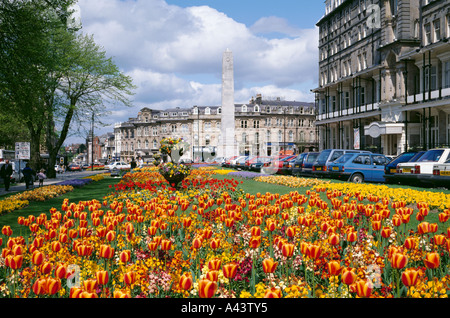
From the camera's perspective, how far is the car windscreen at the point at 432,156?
16.5 metres

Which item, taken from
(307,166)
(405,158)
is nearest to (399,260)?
(405,158)

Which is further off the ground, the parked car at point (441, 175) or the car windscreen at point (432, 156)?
the car windscreen at point (432, 156)

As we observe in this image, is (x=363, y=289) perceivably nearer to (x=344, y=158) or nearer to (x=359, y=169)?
(x=359, y=169)

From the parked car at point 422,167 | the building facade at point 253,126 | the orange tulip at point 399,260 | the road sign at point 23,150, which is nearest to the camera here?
the orange tulip at point 399,260

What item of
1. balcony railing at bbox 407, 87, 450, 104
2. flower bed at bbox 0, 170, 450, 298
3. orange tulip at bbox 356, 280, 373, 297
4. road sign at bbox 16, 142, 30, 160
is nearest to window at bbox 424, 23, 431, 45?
balcony railing at bbox 407, 87, 450, 104

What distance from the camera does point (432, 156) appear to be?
16797 mm

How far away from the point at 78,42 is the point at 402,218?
35.3 m

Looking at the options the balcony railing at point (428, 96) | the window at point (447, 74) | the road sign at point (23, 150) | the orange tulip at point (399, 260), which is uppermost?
the window at point (447, 74)

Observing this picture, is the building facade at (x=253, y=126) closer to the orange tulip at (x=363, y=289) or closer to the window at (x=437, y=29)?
the window at (x=437, y=29)

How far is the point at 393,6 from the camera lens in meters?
39.5

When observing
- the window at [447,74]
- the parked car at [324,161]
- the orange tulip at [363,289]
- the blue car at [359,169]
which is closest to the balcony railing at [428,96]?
the window at [447,74]

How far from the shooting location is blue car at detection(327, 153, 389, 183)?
20609 millimetres

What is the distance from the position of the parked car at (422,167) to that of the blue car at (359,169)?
307cm

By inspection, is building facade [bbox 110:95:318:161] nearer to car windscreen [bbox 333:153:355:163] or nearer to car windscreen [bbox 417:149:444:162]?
car windscreen [bbox 333:153:355:163]
